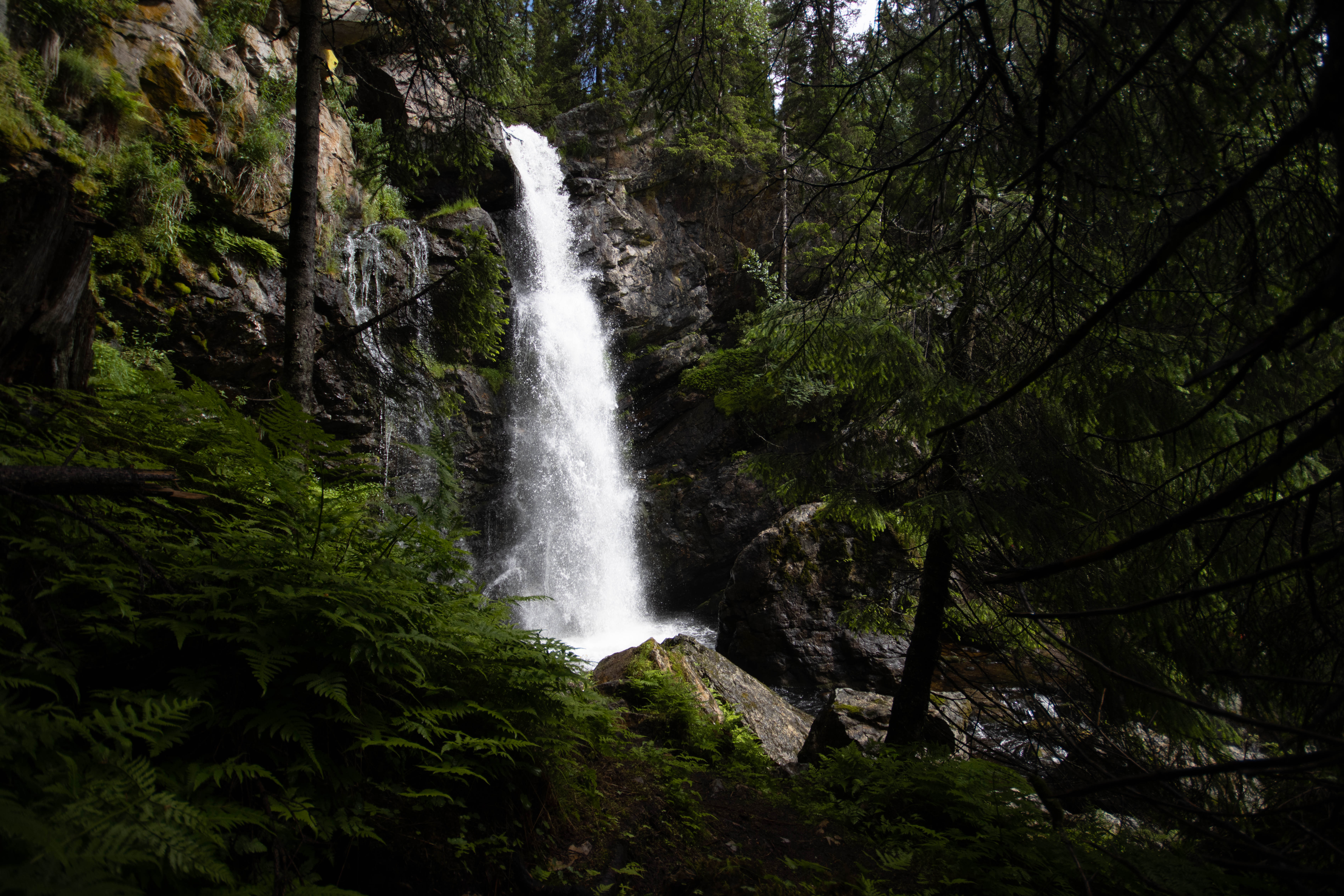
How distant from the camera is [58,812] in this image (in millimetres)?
1222

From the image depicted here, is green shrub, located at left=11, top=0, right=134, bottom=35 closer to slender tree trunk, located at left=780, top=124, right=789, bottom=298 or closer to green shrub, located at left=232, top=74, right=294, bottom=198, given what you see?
green shrub, located at left=232, top=74, right=294, bottom=198

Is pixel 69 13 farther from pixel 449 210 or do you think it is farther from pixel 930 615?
pixel 930 615

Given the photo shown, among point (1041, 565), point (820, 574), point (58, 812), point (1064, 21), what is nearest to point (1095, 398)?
point (1064, 21)

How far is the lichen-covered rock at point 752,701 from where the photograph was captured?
5.90 m

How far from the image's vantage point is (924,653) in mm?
4836

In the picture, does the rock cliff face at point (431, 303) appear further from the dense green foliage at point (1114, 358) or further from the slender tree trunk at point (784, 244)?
the slender tree trunk at point (784, 244)

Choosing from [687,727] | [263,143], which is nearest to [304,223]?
[687,727]

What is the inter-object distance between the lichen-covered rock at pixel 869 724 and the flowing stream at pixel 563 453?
6116 millimetres

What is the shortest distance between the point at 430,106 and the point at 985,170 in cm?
472

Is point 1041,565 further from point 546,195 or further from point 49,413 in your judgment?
point 546,195

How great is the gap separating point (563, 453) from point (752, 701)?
1078 cm

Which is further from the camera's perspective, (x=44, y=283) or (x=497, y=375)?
(x=497, y=375)

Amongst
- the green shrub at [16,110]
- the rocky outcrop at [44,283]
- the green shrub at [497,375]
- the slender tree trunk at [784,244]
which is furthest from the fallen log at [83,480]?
the green shrub at [497,375]

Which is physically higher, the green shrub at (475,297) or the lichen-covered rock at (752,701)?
the green shrub at (475,297)
